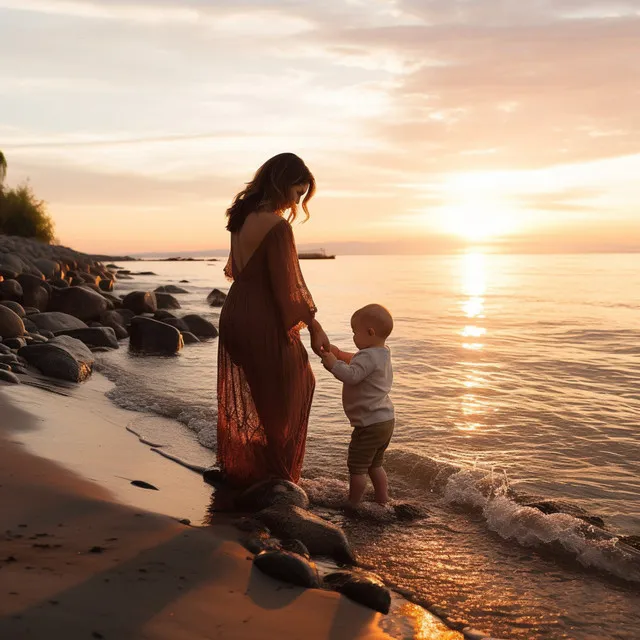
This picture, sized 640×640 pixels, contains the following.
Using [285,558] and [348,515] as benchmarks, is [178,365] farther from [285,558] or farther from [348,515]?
[285,558]

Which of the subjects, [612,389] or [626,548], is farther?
[612,389]

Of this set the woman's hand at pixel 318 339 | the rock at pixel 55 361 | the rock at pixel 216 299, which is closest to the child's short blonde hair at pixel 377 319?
the woman's hand at pixel 318 339

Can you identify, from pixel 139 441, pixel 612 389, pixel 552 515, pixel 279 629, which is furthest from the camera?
pixel 612 389

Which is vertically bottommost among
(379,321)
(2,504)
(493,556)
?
(493,556)

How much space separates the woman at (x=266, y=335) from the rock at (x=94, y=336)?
29.9 ft

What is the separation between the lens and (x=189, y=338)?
1577 centimetres

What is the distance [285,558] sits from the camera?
380cm

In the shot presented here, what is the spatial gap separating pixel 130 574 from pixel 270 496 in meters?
1.76

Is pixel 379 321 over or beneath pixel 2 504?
over

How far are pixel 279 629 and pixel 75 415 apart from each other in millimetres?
4615

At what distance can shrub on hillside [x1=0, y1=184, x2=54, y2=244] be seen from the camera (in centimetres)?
4772

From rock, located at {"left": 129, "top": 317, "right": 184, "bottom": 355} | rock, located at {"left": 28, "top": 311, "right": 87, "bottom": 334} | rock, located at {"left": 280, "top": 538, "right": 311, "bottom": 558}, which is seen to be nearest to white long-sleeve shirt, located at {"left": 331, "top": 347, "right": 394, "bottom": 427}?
rock, located at {"left": 280, "top": 538, "right": 311, "bottom": 558}

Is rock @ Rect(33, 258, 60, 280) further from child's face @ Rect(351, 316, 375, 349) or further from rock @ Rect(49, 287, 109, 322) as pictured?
child's face @ Rect(351, 316, 375, 349)

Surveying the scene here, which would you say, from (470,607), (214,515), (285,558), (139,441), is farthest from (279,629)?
(139,441)
